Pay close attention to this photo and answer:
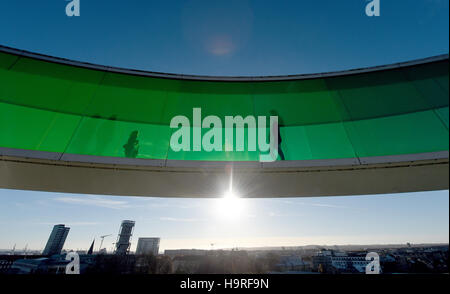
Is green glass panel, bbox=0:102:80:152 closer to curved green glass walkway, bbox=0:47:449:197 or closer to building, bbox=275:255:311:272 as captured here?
curved green glass walkway, bbox=0:47:449:197

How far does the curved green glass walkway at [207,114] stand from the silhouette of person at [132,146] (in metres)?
0.02

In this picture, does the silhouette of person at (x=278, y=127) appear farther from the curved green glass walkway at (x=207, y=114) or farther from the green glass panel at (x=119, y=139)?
the green glass panel at (x=119, y=139)

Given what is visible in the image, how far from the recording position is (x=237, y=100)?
4.51m

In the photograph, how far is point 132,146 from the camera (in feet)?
11.4

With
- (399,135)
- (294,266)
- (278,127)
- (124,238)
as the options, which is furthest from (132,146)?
(124,238)

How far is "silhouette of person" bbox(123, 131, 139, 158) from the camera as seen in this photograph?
3.27 meters

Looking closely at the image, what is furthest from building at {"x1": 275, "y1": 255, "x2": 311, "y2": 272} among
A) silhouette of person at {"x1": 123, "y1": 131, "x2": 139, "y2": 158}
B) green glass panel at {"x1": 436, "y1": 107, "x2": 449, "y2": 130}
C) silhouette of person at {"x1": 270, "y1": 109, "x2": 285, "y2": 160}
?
green glass panel at {"x1": 436, "y1": 107, "x2": 449, "y2": 130}

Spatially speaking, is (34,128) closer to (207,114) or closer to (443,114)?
(207,114)

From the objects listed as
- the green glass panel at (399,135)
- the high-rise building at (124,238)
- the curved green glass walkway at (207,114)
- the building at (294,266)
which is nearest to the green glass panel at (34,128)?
the curved green glass walkway at (207,114)

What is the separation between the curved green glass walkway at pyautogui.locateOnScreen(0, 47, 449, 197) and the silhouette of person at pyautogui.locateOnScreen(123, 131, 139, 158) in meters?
0.02

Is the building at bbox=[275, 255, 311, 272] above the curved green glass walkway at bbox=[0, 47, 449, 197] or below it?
below

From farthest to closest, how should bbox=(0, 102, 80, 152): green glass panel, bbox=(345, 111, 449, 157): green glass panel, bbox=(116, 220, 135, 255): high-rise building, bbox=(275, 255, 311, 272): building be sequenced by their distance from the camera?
1. bbox=(116, 220, 135, 255): high-rise building
2. bbox=(0, 102, 80, 152): green glass panel
3. bbox=(345, 111, 449, 157): green glass panel
4. bbox=(275, 255, 311, 272): building
